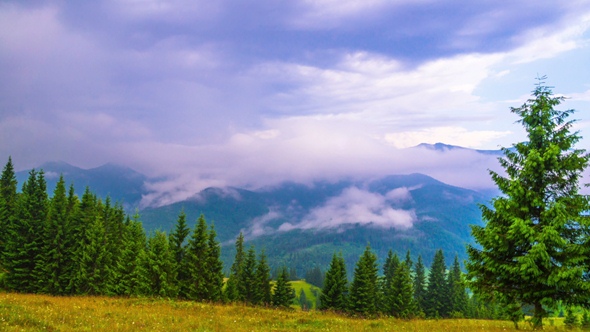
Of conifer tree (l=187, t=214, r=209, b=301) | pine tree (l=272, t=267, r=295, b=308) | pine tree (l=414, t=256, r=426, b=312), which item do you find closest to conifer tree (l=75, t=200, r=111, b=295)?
conifer tree (l=187, t=214, r=209, b=301)

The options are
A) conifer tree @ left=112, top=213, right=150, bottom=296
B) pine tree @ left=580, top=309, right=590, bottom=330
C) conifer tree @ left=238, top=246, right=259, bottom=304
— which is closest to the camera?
pine tree @ left=580, top=309, right=590, bottom=330

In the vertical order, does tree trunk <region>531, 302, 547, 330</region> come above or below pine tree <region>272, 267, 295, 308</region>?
above

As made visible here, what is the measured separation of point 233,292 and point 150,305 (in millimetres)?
47381

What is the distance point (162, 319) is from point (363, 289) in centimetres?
4941

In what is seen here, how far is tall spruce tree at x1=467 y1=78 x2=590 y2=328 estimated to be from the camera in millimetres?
16359

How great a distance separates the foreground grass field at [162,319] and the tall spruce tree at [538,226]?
199 cm

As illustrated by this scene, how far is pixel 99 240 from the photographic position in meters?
53.0

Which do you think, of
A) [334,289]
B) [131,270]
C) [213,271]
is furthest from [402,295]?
[131,270]

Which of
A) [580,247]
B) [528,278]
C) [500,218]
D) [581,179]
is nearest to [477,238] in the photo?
[500,218]

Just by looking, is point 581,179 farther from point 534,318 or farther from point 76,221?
point 76,221

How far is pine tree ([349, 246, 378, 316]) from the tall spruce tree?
42.9 m

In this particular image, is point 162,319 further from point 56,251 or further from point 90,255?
point 56,251

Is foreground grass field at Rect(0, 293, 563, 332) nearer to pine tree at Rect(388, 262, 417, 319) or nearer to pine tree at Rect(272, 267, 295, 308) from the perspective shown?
pine tree at Rect(272, 267, 295, 308)

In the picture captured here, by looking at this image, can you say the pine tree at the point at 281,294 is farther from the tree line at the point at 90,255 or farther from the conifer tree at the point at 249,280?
the tree line at the point at 90,255
